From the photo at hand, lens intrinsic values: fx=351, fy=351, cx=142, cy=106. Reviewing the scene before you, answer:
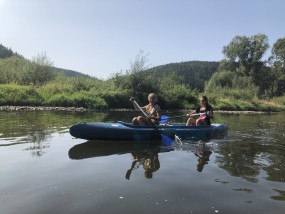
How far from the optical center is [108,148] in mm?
7801

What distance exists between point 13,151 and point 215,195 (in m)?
4.30

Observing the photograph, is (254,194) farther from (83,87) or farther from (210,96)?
(210,96)

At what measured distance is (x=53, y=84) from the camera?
2362 cm

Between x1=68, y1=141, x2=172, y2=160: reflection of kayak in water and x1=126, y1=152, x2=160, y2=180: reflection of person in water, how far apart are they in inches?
16.6

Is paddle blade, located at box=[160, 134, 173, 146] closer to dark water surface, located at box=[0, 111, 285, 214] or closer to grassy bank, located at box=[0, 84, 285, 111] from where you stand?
dark water surface, located at box=[0, 111, 285, 214]

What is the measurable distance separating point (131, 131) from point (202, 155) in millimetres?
1910

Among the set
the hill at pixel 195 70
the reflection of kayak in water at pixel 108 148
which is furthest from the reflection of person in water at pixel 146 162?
the hill at pixel 195 70

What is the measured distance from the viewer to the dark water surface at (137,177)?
13.4 feet

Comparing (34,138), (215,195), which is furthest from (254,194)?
(34,138)

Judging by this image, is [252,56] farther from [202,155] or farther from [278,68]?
[202,155]

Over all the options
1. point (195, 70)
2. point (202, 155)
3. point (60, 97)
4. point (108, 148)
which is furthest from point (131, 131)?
point (195, 70)

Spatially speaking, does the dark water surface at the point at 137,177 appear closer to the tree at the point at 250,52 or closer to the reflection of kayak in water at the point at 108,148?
the reflection of kayak in water at the point at 108,148

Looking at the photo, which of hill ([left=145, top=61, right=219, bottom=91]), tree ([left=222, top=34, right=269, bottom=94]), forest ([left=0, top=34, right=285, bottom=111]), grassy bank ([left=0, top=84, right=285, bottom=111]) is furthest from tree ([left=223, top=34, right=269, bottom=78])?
grassy bank ([left=0, top=84, right=285, bottom=111])

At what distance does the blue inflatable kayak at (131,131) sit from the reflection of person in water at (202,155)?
33.6 inches
